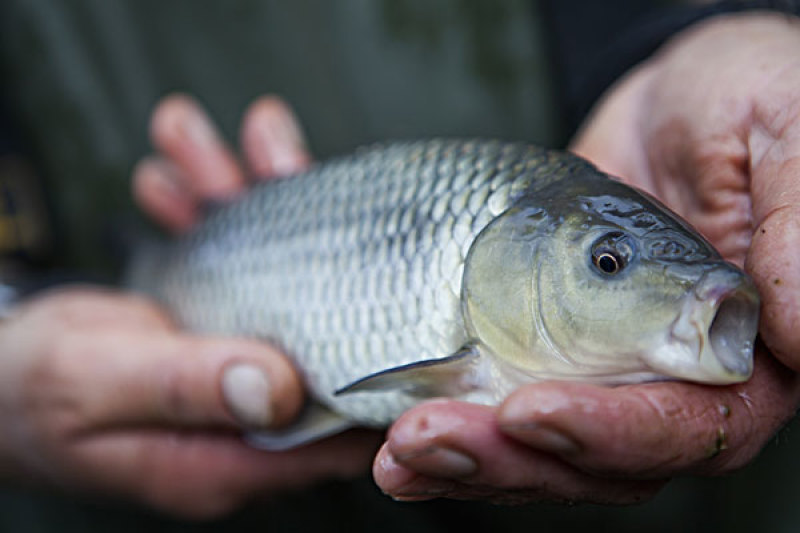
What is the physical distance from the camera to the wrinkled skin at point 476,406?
2.63ft

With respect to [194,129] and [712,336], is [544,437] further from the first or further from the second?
[194,129]

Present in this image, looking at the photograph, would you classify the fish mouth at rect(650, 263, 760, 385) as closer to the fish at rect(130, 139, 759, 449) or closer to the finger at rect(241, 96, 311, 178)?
the fish at rect(130, 139, 759, 449)

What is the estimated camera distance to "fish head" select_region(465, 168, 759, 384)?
0.80m

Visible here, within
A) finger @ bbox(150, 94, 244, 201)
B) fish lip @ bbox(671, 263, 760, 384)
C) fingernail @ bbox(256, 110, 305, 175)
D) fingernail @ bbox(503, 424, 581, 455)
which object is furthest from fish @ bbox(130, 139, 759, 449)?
finger @ bbox(150, 94, 244, 201)

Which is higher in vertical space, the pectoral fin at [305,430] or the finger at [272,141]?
the finger at [272,141]

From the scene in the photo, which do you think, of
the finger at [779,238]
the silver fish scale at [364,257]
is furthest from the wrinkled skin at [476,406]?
the silver fish scale at [364,257]

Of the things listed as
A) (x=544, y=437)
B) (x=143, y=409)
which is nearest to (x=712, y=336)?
(x=544, y=437)

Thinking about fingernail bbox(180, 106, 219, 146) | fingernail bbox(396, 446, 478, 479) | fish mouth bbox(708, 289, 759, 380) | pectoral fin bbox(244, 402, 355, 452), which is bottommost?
pectoral fin bbox(244, 402, 355, 452)

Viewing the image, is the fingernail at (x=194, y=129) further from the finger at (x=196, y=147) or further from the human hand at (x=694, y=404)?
→ the human hand at (x=694, y=404)

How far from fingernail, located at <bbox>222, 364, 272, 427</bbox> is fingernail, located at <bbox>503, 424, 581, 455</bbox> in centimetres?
57

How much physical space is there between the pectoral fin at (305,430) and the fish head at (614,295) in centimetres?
43

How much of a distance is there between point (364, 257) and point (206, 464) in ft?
2.25

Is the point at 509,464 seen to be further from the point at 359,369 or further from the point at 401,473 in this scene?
the point at 359,369

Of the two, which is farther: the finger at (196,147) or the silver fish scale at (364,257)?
the finger at (196,147)
